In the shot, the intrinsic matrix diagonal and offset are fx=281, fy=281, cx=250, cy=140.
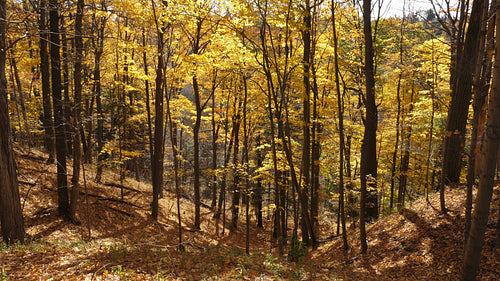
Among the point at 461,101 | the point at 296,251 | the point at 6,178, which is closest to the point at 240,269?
the point at 296,251

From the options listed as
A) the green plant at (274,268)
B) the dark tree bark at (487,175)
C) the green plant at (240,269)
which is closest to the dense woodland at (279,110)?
the dark tree bark at (487,175)

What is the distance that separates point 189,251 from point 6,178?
205 inches

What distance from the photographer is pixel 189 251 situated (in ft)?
28.9

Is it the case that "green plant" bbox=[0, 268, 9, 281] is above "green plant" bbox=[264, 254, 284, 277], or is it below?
above

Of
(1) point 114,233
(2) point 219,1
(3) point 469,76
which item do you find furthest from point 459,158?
(1) point 114,233

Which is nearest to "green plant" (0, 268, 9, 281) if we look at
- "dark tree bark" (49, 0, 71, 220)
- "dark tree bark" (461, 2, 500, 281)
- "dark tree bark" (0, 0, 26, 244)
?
"dark tree bark" (0, 0, 26, 244)

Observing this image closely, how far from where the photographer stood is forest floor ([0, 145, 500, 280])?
6.09m

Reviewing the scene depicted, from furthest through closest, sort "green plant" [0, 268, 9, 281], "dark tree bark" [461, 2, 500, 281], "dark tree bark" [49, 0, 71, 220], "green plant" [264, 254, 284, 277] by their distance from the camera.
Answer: "dark tree bark" [49, 0, 71, 220]
"green plant" [264, 254, 284, 277]
"green plant" [0, 268, 9, 281]
"dark tree bark" [461, 2, 500, 281]

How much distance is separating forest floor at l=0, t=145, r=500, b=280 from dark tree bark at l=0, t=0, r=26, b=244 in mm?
502

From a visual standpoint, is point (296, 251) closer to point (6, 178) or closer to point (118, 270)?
point (118, 270)

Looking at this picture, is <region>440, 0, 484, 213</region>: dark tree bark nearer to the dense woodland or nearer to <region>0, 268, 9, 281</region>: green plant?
the dense woodland

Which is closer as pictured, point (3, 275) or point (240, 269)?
point (3, 275)

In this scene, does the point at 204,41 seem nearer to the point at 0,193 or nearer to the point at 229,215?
the point at 0,193

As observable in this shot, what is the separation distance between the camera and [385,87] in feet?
58.1
